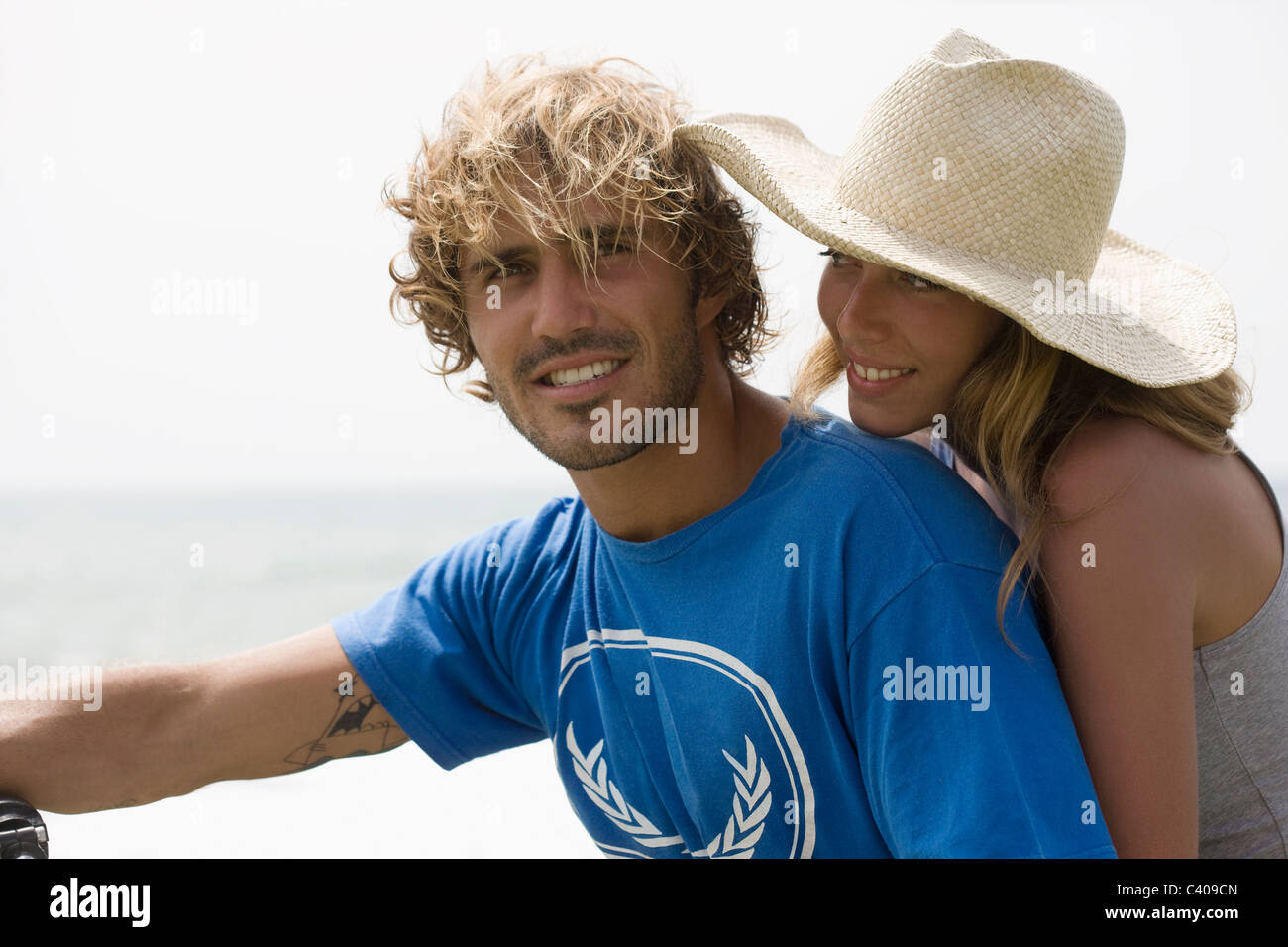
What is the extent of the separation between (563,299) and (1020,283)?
0.77 meters

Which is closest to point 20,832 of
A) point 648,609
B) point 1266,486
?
point 648,609

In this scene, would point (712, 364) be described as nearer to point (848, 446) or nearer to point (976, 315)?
point (848, 446)

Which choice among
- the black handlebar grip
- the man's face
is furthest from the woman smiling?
the black handlebar grip

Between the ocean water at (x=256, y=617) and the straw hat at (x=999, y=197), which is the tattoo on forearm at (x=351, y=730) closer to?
the ocean water at (x=256, y=617)

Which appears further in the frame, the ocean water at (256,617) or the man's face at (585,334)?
the ocean water at (256,617)

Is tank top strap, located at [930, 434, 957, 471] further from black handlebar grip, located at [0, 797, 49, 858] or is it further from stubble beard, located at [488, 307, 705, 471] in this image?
black handlebar grip, located at [0, 797, 49, 858]

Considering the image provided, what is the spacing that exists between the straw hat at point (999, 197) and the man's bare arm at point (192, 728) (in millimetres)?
1299

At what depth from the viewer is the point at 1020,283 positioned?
5.91ft

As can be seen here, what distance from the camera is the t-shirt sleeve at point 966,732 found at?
152cm

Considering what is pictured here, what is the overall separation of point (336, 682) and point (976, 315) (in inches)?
55.8

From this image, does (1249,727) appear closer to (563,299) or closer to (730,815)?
(730,815)

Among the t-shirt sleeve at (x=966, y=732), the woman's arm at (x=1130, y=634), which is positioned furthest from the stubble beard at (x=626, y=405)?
the woman's arm at (x=1130, y=634)

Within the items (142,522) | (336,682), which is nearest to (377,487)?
(142,522)

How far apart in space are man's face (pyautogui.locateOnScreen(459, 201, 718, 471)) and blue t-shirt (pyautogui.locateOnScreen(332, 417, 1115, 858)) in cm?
23
